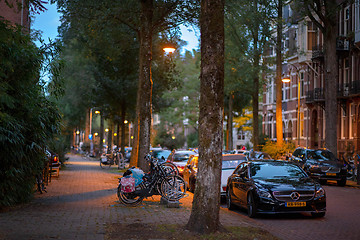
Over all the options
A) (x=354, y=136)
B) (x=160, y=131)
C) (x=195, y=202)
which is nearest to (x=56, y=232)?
(x=195, y=202)

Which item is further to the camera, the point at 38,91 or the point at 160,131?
the point at 160,131

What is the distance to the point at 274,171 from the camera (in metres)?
15.0

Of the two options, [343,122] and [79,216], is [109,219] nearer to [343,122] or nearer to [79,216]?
[79,216]

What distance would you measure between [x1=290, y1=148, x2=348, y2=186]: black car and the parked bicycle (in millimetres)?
11320

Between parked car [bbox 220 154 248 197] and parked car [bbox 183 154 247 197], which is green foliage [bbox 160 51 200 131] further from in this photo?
parked car [bbox 220 154 248 197]

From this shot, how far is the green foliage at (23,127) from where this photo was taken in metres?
12.9

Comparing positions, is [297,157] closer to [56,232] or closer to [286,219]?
[286,219]

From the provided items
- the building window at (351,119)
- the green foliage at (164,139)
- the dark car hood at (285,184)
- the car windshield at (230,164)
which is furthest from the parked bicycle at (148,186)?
the green foliage at (164,139)

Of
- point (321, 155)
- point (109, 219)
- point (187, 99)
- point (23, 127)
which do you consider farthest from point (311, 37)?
point (109, 219)

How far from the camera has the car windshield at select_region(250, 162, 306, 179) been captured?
1476 cm

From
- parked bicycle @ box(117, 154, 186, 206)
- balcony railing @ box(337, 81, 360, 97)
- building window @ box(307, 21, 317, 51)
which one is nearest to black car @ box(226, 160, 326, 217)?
parked bicycle @ box(117, 154, 186, 206)

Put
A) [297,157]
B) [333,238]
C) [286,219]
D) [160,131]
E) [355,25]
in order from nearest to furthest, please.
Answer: [333,238], [286,219], [297,157], [355,25], [160,131]

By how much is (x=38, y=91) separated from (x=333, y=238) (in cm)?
850

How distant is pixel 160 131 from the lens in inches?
2948
